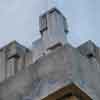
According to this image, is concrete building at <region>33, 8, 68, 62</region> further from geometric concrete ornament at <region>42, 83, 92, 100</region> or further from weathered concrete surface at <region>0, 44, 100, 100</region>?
geometric concrete ornament at <region>42, 83, 92, 100</region>

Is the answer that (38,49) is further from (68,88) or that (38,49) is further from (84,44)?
(68,88)

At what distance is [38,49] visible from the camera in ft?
4.64

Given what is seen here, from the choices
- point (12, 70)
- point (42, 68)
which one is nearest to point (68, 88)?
point (42, 68)

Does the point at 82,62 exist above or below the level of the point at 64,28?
below

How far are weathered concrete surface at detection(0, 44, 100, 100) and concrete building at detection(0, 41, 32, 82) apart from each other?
7 centimetres

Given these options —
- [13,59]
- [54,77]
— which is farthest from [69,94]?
[13,59]

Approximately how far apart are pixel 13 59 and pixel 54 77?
252mm

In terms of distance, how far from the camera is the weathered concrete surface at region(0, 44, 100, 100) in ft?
3.88

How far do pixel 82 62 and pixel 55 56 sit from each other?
0.10 m

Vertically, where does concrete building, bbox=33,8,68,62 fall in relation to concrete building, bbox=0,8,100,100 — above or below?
above

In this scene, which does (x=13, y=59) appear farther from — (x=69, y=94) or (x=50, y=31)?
(x=69, y=94)

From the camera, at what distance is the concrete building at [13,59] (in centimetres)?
138

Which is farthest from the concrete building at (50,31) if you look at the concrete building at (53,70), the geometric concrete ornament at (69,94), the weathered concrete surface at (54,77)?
the geometric concrete ornament at (69,94)

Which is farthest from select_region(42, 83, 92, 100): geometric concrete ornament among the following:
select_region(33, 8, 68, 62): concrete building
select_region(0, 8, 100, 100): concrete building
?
select_region(33, 8, 68, 62): concrete building
